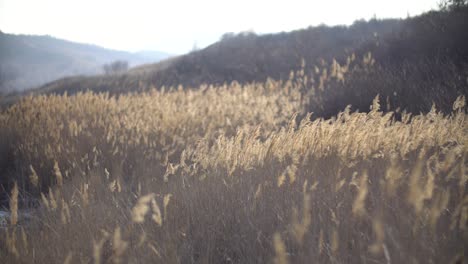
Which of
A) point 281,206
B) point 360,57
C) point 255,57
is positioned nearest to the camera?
point 281,206

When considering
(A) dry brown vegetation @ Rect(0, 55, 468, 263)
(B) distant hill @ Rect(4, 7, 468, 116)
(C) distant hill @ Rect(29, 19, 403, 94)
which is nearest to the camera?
(A) dry brown vegetation @ Rect(0, 55, 468, 263)

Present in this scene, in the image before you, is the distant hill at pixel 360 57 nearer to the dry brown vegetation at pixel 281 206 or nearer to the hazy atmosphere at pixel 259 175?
the hazy atmosphere at pixel 259 175

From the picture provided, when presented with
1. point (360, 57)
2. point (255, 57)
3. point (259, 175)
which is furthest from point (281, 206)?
point (255, 57)

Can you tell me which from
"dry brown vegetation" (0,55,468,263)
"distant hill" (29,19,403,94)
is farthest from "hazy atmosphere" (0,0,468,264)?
"distant hill" (29,19,403,94)

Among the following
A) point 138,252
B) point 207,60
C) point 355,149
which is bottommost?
point 138,252

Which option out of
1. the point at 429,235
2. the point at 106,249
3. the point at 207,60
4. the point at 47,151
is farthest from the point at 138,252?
the point at 207,60

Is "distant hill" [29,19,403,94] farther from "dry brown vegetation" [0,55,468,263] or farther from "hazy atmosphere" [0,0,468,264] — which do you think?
"dry brown vegetation" [0,55,468,263]

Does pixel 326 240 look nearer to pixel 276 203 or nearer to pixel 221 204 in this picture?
pixel 276 203

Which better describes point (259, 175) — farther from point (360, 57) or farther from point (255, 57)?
point (255, 57)

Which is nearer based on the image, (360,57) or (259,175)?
(259,175)

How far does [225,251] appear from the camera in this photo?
81.7 inches

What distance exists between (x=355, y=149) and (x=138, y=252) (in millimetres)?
1659

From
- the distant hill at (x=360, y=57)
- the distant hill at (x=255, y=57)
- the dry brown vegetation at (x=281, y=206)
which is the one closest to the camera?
the dry brown vegetation at (x=281, y=206)

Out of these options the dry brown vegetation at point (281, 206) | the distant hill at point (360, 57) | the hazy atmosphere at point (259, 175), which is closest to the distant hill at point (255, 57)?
the distant hill at point (360, 57)
